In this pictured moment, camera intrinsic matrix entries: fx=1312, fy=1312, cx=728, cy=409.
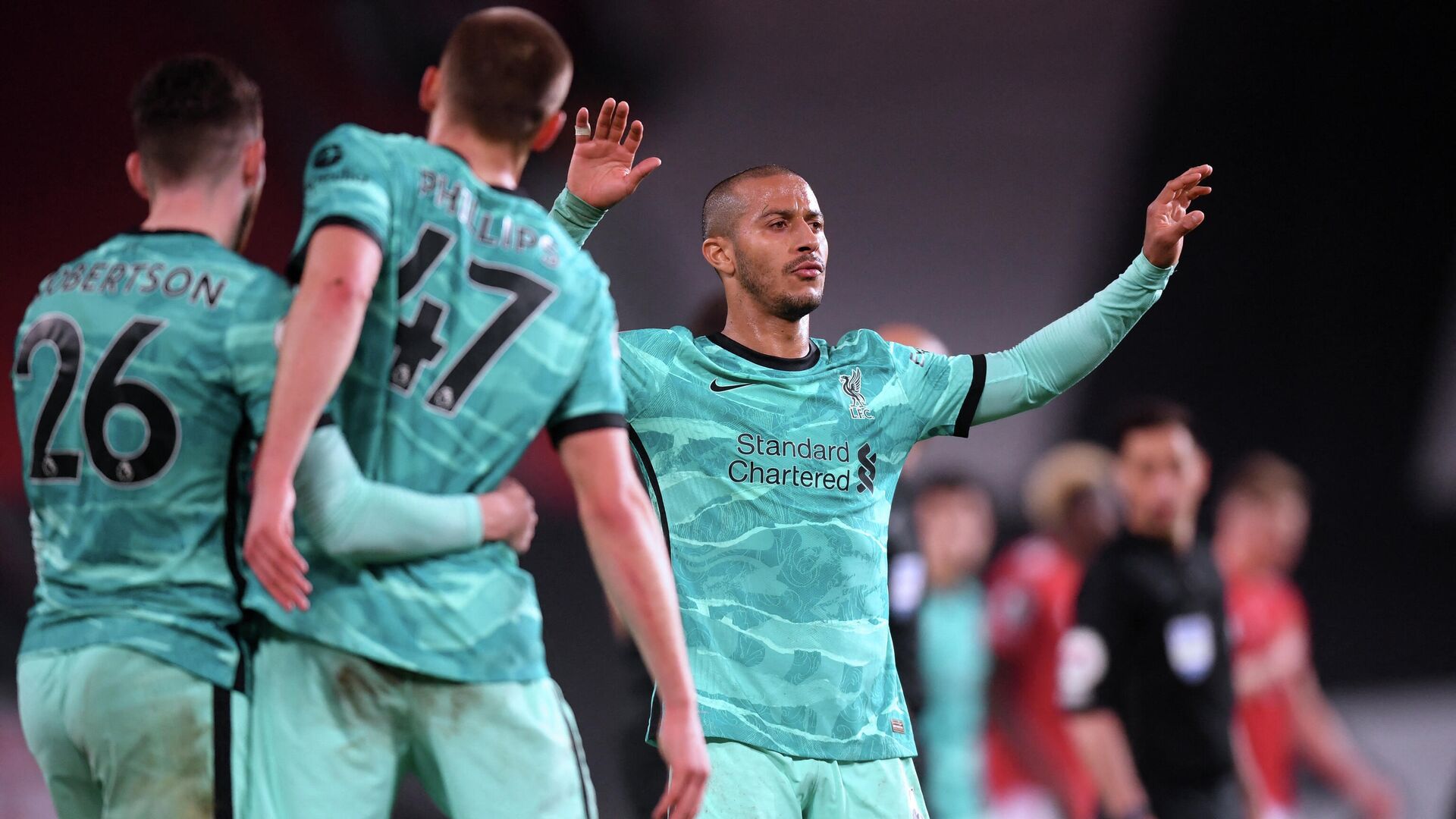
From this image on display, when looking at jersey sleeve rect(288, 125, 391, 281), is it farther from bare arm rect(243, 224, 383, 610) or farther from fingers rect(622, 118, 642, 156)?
fingers rect(622, 118, 642, 156)

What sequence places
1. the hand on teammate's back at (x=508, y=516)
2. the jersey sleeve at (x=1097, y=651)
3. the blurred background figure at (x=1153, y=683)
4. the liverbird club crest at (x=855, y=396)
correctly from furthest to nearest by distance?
the jersey sleeve at (x=1097, y=651)
the blurred background figure at (x=1153, y=683)
the liverbird club crest at (x=855, y=396)
the hand on teammate's back at (x=508, y=516)

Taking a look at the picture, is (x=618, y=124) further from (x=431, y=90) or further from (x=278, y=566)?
(x=278, y=566)

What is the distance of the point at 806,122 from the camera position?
593cm

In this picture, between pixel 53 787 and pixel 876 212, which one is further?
pixel 876 212

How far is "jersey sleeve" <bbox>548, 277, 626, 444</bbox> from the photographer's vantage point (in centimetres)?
206

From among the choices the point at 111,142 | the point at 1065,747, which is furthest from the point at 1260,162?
the point at 111,142

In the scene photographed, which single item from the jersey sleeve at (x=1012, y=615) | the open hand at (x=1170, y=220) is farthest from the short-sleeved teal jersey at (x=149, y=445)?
the jersey sleeve at (x=1012, y=615)

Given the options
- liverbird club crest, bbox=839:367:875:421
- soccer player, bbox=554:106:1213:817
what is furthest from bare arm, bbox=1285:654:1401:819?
liverbird club crest, bbox=839:367:875:421

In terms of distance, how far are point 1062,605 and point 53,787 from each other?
15.5ft

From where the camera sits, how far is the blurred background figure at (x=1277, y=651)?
5.96m

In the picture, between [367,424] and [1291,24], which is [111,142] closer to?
[367,424]

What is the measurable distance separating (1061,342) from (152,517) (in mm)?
2130

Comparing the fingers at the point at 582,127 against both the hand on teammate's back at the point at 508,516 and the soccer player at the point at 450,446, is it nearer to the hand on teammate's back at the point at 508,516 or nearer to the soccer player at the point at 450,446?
the soccer player at the point at 450,446

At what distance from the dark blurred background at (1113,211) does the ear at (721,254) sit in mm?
2058
